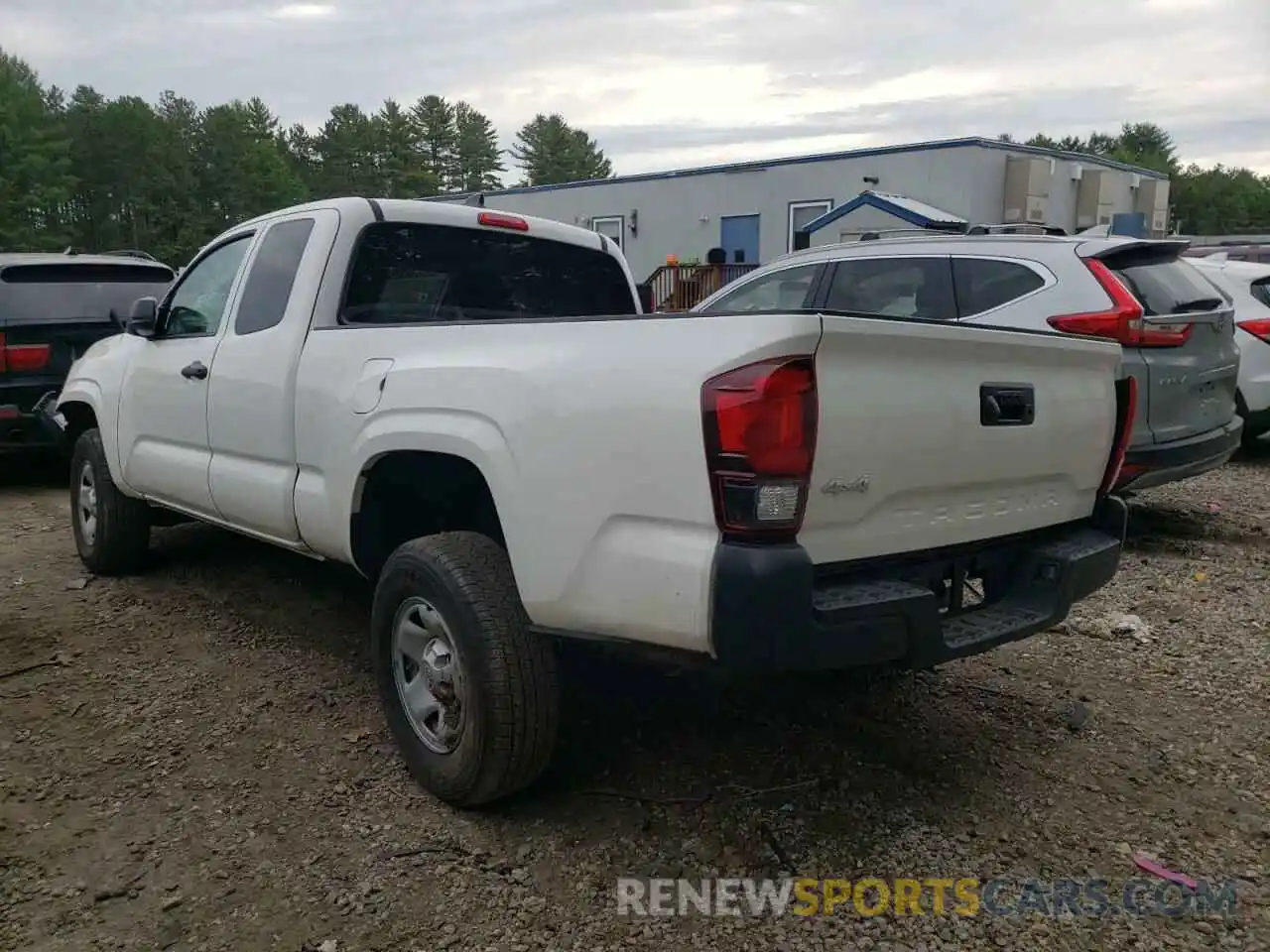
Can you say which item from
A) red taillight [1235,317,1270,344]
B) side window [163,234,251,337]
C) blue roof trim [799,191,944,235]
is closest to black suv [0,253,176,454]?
side window [163,234,251,337]

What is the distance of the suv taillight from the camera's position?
225 cm

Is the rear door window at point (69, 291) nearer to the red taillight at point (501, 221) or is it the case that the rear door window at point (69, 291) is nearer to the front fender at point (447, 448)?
the red taillight at point (501, 221)

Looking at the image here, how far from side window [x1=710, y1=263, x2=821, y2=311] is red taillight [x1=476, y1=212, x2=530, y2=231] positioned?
2535 millimetres

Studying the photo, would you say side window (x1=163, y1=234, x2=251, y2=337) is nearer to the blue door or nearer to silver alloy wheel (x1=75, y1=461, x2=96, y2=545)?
silver alloy wheel (x1=75, y1=461, x2=96, y2=545)

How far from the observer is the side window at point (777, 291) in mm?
6559

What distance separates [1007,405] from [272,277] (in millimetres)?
2924

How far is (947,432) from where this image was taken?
104 inches

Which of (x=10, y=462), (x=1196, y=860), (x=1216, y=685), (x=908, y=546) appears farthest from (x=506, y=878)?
(x=10, y=462)

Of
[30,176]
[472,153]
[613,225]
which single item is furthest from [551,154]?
[613,225]

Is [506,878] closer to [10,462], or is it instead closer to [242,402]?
[242,402]

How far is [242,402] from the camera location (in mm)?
4000

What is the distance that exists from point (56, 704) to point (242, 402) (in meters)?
1.35

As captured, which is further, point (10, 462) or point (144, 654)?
point (10, 462)

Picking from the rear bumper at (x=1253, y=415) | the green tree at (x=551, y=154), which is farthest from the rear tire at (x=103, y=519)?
the green tree at (x=551, y=154)
